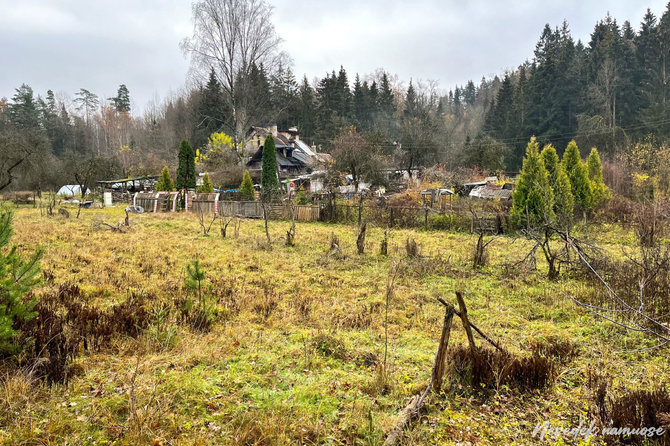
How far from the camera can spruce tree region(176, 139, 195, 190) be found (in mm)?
25859

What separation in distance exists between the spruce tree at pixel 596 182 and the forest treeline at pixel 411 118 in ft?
22.0

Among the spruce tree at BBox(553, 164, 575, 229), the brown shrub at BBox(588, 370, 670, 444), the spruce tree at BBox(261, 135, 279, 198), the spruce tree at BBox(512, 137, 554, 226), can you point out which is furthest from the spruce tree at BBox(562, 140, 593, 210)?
the spruce tree at BBox(261, 135, 279, 198)

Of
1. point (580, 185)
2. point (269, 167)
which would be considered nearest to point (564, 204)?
point (580, 185)

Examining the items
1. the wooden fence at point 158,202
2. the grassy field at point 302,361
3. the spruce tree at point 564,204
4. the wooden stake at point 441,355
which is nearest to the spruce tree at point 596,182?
the spruce tree at point 564,204

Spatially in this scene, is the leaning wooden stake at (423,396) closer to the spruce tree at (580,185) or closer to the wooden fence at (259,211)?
the wooden fence at (259,211)

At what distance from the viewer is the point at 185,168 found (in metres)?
25.8

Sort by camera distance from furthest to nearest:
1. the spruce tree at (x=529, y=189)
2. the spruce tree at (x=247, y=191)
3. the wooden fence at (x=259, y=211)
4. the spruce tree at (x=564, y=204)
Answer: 1. the spruce tree at (x=247, y=191)
2. the wooden fence at (x=259, y=211)
3. the spruce tree at (x=529, y=189)
4. the spruce tree at (x=564, y=204)

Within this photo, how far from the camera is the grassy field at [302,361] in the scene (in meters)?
2.89

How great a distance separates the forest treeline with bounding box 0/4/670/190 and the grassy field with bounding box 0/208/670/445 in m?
21.7

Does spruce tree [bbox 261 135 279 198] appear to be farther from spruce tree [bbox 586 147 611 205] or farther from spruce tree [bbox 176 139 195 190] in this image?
spruce tree [bbox 586 147 611 205]

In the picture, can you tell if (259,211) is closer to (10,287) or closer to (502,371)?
(10,287)

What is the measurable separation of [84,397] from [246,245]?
8513mm

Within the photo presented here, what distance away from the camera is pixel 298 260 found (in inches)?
390

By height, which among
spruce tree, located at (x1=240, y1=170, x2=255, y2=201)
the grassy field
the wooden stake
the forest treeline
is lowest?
the grassy field
